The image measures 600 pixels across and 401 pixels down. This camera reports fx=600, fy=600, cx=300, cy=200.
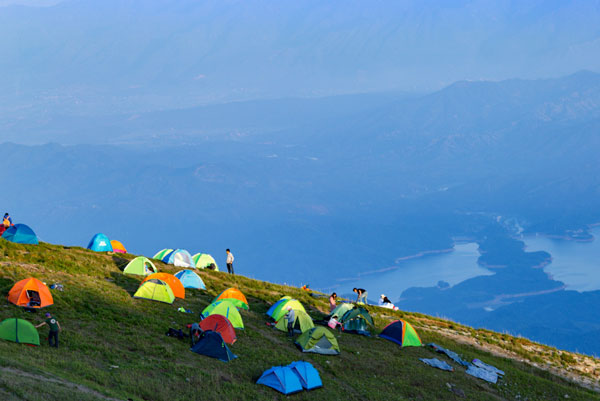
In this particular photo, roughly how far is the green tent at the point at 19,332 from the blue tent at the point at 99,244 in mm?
23775

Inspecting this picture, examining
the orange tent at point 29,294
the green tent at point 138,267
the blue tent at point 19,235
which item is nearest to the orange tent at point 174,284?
the green tent at point 138,267

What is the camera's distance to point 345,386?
2445cm

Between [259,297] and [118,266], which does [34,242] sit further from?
[259,297]

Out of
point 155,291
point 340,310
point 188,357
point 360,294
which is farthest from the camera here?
point 360,294

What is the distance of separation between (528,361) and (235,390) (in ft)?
71.3

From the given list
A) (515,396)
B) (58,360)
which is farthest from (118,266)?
(515,396)

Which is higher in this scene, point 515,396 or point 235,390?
point 515,396

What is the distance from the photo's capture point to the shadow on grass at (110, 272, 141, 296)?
32675 millimetres

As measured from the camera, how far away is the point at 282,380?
22.6 m

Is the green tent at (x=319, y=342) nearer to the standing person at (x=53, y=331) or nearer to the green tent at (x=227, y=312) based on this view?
the green tent at (x=227, y=312)

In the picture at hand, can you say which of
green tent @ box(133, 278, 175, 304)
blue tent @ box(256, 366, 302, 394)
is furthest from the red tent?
green tent @ box(133, 278, 175, 304)

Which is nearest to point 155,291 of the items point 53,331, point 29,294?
point 29,294

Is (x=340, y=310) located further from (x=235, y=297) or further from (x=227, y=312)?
(x=227, y=312)

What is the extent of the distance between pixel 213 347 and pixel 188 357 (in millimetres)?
1245
